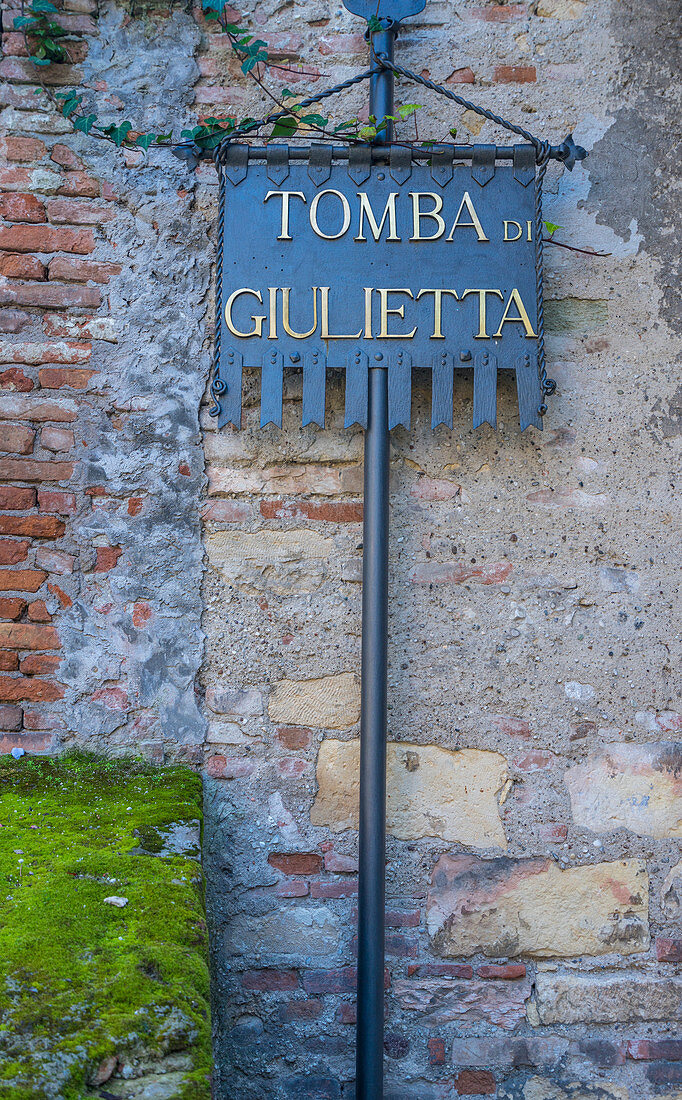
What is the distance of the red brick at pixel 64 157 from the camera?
2.08 m

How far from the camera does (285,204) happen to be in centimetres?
197

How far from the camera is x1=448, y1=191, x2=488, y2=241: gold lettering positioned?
1.97 meters

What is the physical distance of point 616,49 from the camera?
212 centimetres

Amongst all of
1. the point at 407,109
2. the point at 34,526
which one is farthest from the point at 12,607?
the point at 407,109

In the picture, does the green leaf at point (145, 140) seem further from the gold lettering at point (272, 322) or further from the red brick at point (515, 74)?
the red brick at point (515, 74)

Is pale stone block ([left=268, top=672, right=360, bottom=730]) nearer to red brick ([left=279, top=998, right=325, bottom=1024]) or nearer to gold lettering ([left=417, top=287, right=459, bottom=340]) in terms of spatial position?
→ red brick ([left=279, top=998, right=325, bottom=1024])

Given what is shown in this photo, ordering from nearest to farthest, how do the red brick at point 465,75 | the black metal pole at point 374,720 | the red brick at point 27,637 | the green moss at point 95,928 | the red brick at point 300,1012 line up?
the green moss at point 95,928 → the black metal pole at point 374,720 → the red brick at point 300,1012 → the red brick at point 27,637 → the red brick at point 465,75

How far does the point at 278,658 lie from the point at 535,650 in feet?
2.13

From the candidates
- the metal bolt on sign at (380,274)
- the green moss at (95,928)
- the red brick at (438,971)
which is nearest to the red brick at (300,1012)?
the red brick at (438,971)

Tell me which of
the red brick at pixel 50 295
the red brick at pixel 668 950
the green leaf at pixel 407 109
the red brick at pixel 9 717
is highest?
the green leaf at pixel 407 109

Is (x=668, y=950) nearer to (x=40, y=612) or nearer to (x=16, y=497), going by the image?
(x=40, y=612)

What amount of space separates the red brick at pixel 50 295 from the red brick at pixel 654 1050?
227 cm

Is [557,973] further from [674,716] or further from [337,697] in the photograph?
[337,697]

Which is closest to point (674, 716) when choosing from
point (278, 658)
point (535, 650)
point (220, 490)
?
point (535, 650)
